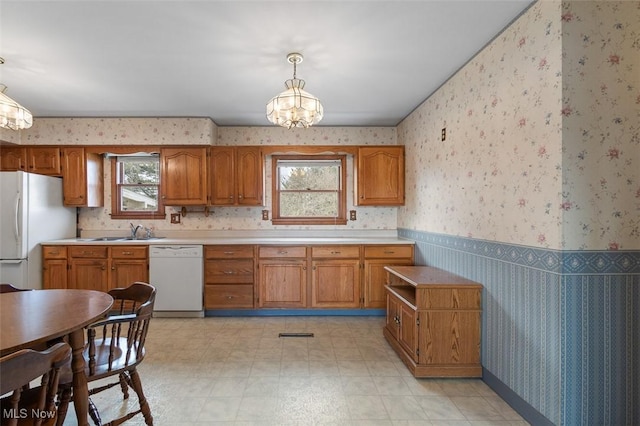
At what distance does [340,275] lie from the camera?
151 inches

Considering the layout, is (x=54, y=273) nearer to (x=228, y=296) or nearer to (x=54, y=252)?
(x=54, y=252)

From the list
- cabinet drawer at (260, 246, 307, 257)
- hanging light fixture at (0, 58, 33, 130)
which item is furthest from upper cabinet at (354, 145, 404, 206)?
hanging light fixture at (0, 58, 33, 130)

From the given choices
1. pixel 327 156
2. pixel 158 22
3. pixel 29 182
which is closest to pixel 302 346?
pixel 327 156

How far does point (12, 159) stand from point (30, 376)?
4.38 m

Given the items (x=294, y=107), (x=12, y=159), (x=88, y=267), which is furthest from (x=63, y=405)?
(x=12, y=159)

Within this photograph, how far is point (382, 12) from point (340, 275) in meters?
2.77

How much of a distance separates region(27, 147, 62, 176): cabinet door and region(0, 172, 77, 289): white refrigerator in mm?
197

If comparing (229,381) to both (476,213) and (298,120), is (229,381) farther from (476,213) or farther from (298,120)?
(476,213)

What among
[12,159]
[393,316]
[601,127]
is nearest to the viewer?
[601,127]

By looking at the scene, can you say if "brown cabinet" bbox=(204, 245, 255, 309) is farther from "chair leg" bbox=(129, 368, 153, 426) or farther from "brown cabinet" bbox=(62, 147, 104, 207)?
"chair leg" bbox=(129, 368, 153, 426)

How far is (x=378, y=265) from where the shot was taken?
12.6ft

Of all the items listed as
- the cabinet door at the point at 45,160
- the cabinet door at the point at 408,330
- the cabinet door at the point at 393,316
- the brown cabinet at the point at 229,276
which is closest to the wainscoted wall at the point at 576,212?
the cabinet door at the point at 408,330

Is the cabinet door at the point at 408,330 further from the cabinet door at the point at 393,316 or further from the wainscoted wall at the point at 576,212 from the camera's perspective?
the wainscoted wall at the point at 576,212

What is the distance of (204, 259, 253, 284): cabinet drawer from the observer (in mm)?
3805
